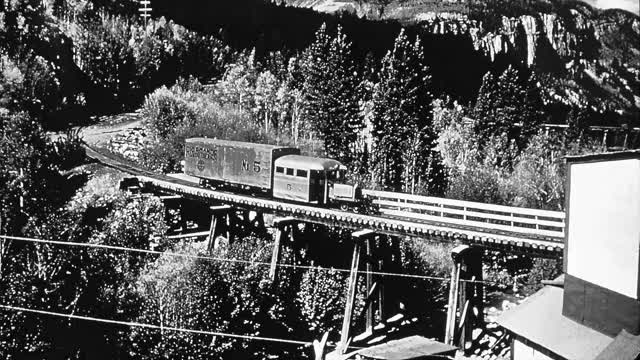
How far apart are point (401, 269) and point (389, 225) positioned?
1.11 m

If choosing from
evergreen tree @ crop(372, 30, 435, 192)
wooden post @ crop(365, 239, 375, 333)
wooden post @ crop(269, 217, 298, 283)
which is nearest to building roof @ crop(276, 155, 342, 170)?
evergreen tree @ crop(372, 30, 435, 192)

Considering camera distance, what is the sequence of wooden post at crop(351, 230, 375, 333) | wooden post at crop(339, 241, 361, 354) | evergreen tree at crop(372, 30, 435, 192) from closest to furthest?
evergreen tree at crop(372, 30, 435, 192) → wooden post at crop(339, 241, 361, 354) → wooden post at crop(351, 230, 375, 333)

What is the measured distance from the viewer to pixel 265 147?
7.84 m

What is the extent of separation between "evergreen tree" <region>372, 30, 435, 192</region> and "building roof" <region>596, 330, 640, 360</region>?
265cm

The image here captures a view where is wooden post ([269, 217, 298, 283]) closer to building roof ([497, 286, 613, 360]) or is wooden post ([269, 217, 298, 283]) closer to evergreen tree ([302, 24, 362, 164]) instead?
evergreen tree ([302, 24, 362, 164])

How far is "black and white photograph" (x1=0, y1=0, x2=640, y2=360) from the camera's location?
727cm

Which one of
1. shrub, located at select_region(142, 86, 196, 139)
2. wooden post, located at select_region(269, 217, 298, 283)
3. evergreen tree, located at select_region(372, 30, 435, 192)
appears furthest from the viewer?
wooden post, located at select_region(269, 217, 298, 283)

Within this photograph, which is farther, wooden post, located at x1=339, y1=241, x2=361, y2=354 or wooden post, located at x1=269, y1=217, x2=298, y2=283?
wooden post, located at x1=269, y1=217, x2=298, y2=283

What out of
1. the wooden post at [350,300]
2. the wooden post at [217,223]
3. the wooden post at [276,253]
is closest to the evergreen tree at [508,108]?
the wooden post at [350,300]

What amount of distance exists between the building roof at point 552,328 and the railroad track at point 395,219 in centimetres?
56

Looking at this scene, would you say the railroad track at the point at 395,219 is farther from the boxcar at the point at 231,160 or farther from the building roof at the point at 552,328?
the building roof at the point at 552,328

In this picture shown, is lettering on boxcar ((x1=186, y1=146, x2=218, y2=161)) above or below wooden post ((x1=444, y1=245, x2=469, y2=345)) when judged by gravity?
above

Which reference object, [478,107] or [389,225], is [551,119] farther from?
[389,225]

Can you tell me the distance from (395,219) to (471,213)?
0.86m
